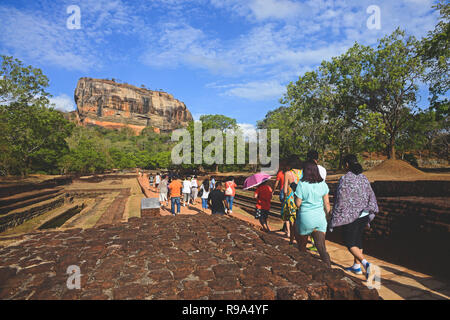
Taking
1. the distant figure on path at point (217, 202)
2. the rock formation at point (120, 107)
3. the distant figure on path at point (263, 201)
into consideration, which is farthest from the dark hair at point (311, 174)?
the rock formation at point (120, 107)

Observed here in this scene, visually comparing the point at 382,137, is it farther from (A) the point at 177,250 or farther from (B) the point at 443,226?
(A) the point at 177,250

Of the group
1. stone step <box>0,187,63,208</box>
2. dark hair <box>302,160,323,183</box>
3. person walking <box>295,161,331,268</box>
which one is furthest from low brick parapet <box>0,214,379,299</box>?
stone step <box>0,187,63,208</box>

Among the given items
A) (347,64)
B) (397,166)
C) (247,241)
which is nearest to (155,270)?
(247,241)

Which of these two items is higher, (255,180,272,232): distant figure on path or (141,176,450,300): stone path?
(255,180,272,232): distant figure on path

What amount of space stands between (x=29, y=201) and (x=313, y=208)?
51.6ft

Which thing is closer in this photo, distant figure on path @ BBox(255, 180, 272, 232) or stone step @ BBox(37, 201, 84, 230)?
distant figure on path @ BBox(255, 180, 272, 232)

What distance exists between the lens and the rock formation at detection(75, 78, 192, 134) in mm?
103812

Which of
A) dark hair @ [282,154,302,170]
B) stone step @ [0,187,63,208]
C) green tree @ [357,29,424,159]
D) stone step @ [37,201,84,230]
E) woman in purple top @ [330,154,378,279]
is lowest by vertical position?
stone step @ [37,201,84,230]

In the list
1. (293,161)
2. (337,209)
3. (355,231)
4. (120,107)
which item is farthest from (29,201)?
(120,107)

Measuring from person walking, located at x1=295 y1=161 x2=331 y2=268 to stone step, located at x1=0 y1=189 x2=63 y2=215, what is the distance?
12.7 m

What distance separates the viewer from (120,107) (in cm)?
10769

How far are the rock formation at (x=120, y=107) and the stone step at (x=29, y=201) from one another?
3695 inches

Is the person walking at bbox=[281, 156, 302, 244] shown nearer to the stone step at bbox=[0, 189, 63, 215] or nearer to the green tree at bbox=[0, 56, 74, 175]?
the stone step at bbox=[0, 189, 63, 215]

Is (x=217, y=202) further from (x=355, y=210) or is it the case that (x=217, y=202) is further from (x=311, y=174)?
A: (x=355, y=210)
